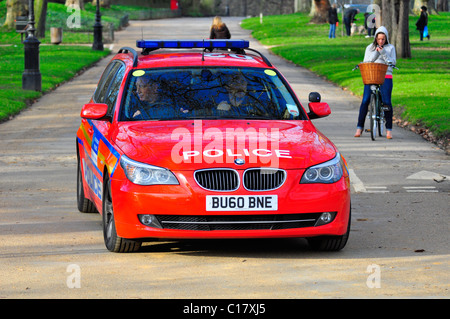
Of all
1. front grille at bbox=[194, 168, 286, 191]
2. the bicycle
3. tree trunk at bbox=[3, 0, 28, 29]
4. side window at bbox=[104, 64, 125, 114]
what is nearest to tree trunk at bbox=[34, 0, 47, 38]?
tree trunk at bbox=[3, 0, 28, 29]


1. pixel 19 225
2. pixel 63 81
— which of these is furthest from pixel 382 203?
pixel 63 81

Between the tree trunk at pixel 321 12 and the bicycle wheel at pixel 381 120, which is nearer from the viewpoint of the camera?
the bicycle wheel at pixel 381 120

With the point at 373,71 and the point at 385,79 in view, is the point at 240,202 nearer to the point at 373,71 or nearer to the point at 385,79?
the point at 373,71

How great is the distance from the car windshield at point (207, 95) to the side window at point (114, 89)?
0.26 metres

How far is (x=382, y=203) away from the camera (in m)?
11.6

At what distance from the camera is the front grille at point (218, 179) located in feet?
27.2

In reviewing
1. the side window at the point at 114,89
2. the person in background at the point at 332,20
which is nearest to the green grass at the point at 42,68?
the side window at the point at 114,89

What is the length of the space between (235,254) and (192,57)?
231cm

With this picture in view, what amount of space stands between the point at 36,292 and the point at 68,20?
197 feet

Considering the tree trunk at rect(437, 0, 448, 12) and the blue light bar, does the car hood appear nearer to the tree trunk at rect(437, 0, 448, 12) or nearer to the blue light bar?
the blue light bar

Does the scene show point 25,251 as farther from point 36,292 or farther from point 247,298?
point 247,298

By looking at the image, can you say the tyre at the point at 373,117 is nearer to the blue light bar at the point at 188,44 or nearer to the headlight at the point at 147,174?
the blue light bar at the point at 188,44

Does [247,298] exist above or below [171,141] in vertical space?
below

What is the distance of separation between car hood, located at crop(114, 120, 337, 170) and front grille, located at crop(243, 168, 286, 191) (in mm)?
52
